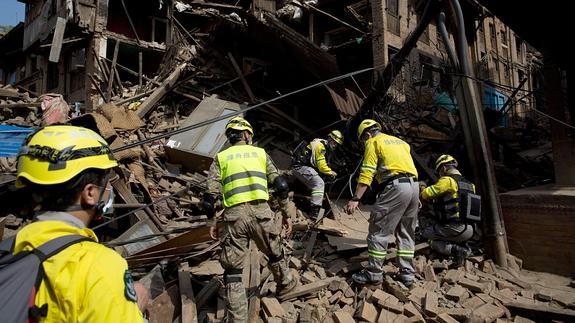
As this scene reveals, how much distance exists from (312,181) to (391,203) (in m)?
3.05

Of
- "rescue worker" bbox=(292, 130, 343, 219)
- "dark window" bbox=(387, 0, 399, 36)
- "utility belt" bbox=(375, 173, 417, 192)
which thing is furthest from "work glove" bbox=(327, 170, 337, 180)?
"dark window" bbox=(387, 0, 399, 36)

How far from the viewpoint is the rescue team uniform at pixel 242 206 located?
396 centimetres

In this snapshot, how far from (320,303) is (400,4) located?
15265 millimetres

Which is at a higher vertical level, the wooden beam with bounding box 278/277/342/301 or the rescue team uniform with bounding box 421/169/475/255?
the rescue team uniform with bounding box 421/169/475/255

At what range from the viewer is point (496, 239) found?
514 centimetres

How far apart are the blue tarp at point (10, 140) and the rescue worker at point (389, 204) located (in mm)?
6699

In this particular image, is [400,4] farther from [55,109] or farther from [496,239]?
[55,109]

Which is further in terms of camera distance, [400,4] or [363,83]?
[400,4]

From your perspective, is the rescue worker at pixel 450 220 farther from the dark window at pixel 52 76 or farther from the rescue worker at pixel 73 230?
the dark window at pixel 52 76

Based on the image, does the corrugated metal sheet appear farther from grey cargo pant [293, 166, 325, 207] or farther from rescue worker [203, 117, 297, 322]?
rescue worker [203, 117, 297, 322]

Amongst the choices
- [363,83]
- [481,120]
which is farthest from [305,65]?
[481,120]

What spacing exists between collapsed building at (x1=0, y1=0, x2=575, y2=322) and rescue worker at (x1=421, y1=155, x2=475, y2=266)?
27cm

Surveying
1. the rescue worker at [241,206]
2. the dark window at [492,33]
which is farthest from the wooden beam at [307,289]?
the dark window at [492,33]

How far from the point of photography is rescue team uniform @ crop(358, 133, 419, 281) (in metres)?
4.61
